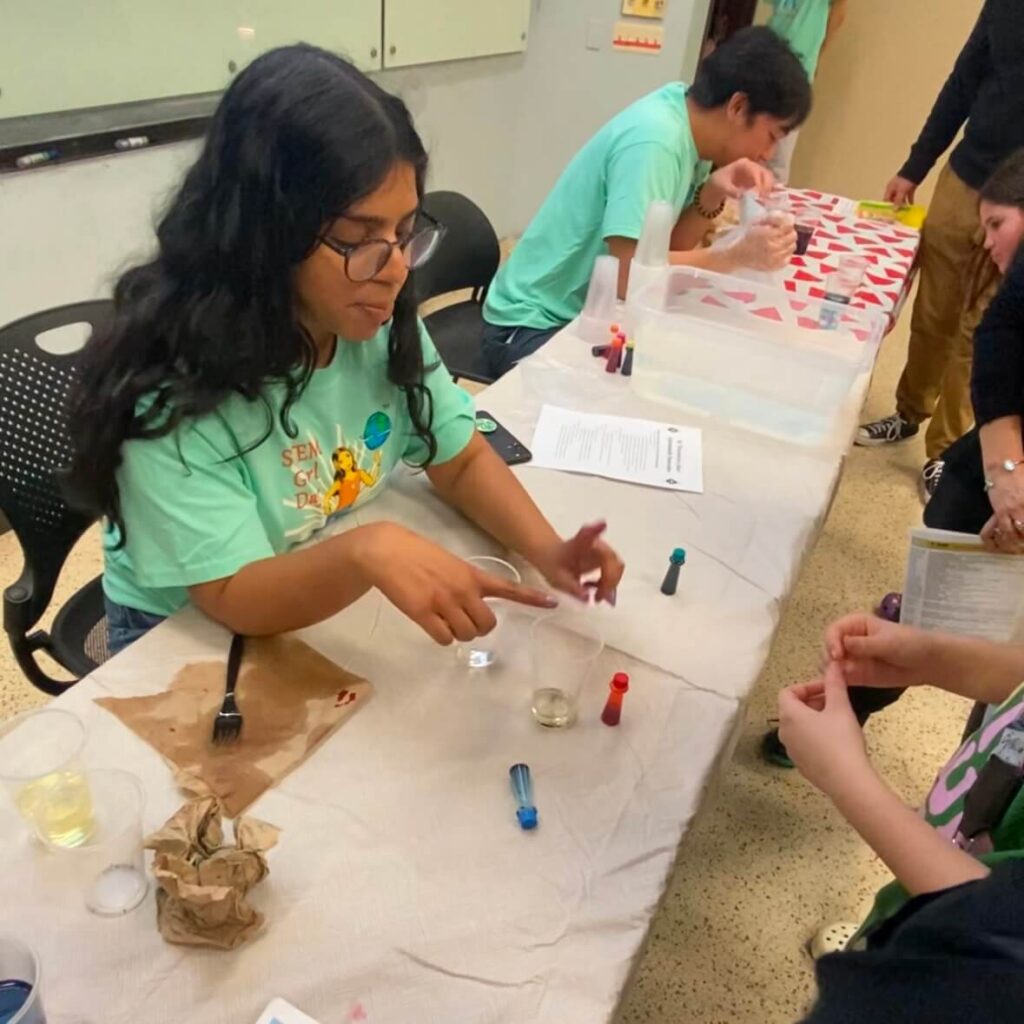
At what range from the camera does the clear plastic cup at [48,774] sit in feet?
2.38

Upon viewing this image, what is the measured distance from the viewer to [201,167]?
90cm

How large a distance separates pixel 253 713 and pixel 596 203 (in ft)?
5.11

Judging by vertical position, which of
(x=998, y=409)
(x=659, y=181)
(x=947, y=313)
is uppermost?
(x=659, y=181)

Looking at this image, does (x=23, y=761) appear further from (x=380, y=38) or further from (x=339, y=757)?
(x=380, y=38)

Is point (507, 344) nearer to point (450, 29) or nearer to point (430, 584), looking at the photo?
point (430, 584)

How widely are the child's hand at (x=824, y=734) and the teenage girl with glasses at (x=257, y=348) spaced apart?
0.27 meters

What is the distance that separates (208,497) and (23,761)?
11.7 inches

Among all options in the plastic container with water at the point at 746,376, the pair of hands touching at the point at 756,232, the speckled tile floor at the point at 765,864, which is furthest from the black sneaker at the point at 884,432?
the plastic container with water at the point at 746,376

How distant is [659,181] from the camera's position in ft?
6.19

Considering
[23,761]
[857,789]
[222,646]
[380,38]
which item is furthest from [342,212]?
[380,38]

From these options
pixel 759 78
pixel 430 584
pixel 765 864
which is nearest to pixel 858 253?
pixel 759 78

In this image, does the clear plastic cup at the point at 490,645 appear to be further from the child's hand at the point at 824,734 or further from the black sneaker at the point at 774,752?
the black sneaker at the point at 774,752

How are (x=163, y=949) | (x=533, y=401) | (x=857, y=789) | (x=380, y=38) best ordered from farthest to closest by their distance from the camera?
(x=380, y=38), (x=533, y=401), (x=857, y=789), (x=163, y=949)

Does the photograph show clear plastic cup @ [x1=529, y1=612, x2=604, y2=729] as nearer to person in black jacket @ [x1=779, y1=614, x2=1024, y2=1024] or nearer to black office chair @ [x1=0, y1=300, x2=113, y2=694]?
person in black jacket @ [x1=779, y1=614, x2=1024, y2=1024]
